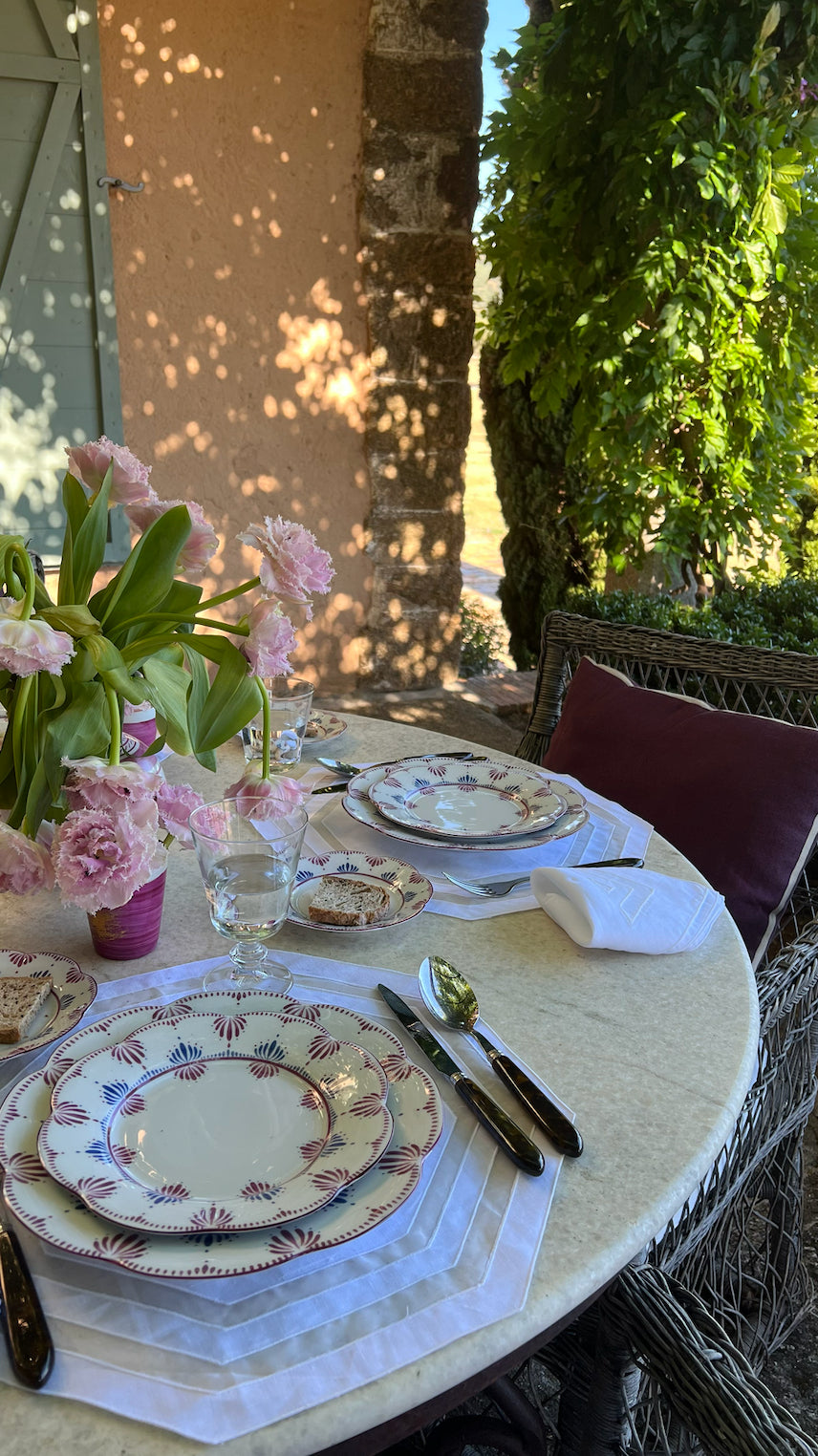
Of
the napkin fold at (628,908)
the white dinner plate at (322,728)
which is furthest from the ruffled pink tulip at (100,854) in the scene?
the white dinner plate at (322,728)

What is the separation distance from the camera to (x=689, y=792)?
4.84 feet

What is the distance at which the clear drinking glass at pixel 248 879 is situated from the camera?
2.86 feet

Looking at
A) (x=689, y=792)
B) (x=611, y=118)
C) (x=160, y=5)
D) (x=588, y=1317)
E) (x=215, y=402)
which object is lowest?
(x=588, y=1317)

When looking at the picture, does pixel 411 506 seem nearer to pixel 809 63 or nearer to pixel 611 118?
pixel 611 118

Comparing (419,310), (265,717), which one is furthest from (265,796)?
(419,310)

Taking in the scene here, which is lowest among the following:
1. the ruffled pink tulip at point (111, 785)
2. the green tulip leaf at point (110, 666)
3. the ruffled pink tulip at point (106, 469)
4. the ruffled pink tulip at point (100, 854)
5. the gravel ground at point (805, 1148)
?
the gravel ground at point (805, 1148)

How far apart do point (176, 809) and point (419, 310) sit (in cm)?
303

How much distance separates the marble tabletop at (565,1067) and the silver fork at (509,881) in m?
0.05

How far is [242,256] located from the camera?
3.34m

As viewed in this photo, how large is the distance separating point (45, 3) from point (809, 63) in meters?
2.08

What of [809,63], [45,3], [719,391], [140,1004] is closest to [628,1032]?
[140,1004]

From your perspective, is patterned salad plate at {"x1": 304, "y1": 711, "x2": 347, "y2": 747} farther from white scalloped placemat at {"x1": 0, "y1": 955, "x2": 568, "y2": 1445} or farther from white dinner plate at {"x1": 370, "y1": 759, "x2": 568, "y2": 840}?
white scalloped placemat at {"x1": 0, "y1": 955, "x2": 568, "y2": 1445}

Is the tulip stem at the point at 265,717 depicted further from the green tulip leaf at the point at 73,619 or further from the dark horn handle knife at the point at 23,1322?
the dark horn handle knife at the point at 23,1322

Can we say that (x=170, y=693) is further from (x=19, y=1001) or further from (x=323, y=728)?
(x=323, y=728)
